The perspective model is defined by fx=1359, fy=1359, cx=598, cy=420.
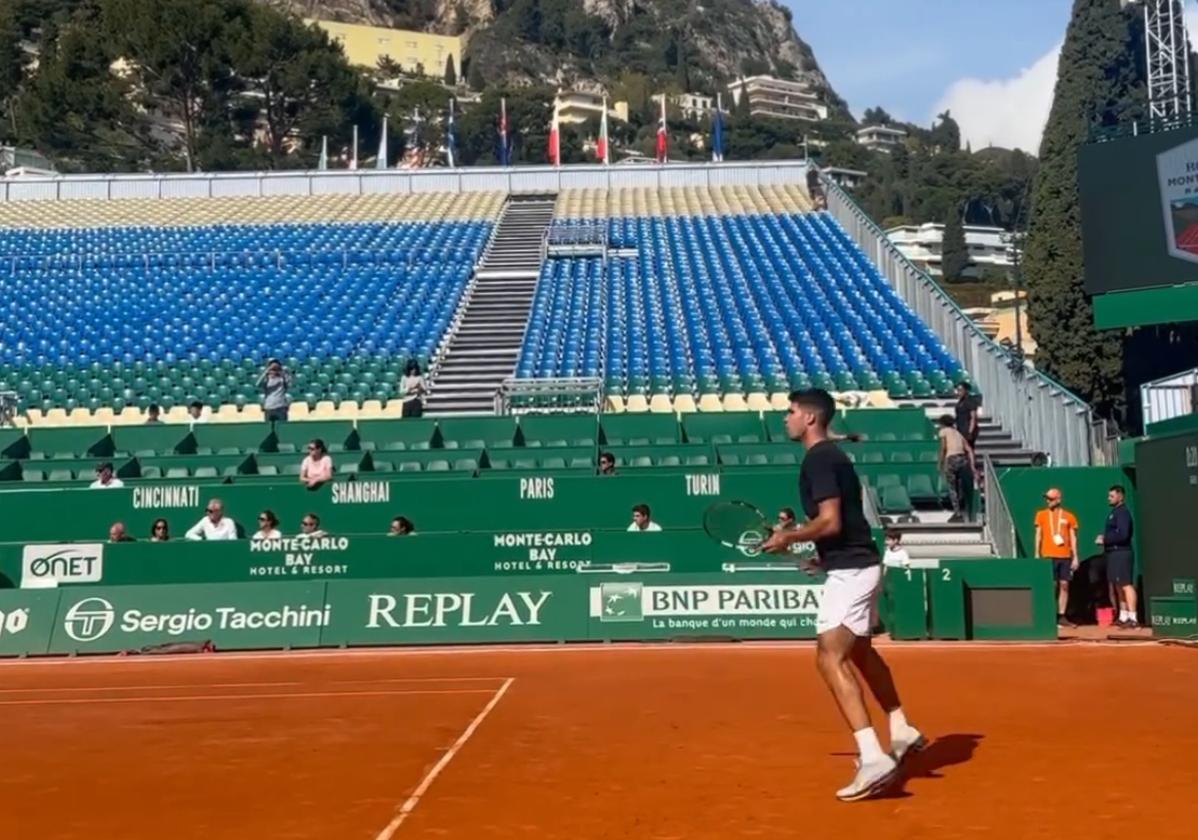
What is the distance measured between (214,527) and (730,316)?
16958mm

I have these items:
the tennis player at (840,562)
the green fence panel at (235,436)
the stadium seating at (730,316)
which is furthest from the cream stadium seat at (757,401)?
the tennis player at (840,562)

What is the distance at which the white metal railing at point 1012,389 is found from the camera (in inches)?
793

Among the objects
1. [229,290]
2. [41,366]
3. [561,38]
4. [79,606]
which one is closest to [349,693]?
[79,606]

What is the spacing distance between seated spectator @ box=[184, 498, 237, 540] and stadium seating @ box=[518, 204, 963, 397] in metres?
10.9

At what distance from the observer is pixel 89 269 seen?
38344 mm

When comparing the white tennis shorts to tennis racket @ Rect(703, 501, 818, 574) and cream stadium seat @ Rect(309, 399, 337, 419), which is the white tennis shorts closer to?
tennis racket @ Rect(703, 501, 818, 574)

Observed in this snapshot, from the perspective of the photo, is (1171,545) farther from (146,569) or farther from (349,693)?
(146,569)

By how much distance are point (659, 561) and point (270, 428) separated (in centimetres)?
913

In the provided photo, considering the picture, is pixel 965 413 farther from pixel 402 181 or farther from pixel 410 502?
pixel 402 181

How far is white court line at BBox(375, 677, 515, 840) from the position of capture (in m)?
6.32

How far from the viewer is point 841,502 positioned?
22.7 feet

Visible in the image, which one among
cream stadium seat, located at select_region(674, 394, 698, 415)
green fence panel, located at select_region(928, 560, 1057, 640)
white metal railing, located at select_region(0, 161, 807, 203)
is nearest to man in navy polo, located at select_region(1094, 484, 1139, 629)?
green fence panel, located at select_region(928, 560, 1057, 640)

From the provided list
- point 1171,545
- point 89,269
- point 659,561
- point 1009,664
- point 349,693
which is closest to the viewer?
point 349,693

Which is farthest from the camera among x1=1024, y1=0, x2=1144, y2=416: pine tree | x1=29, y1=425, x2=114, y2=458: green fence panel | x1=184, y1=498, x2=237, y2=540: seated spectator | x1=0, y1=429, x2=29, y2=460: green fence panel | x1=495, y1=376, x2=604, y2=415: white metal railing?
x1=1024, y1=0, x2=1144, y2=416: pine tree
